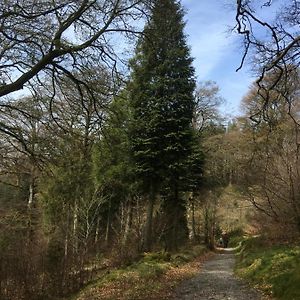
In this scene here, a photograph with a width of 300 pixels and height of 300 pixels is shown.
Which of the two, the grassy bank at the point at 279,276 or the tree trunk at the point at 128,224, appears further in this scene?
the tree trunk at the point at 128,224

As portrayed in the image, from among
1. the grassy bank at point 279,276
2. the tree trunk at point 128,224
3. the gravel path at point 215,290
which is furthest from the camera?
the tree trunk at point 128,224

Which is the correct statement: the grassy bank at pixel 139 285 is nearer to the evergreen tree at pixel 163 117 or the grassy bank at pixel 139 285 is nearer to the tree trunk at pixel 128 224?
the tree trunk at pixel 128 224

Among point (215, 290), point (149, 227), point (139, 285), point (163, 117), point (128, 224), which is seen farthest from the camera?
point (163, 117)

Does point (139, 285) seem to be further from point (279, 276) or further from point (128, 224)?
point (128, 224)

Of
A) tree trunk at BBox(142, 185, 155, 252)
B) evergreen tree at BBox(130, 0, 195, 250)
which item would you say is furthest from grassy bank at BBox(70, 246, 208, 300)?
evergreen tree at BBox(130, 0, 195, 250)

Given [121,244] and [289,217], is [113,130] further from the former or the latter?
[289,217]

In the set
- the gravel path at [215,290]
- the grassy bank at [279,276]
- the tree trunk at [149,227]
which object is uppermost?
the tree trunk at [149,227]

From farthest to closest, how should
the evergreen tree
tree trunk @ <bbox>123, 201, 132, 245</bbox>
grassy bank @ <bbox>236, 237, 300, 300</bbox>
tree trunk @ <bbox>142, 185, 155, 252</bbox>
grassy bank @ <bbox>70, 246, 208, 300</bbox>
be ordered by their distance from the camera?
the evergreen tree, tree trunk @ <bbox>142, 185, 155, 252</bbox>, tree trunk @ <bbox>123, 201, 132, 245</bbox>, grassy bank @ <bbox>70, 246, 208, 300</bbox>, grassy bank @ <bbox>236, 237, 300, 300</bbox>

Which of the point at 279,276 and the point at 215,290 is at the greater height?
the point at 279,276

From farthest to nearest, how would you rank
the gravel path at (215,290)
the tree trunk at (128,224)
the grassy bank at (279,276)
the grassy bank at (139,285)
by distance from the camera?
the tree trunk at (128,224), the grassy bank at (139,285), the gravel path at (215,290), the grassy bank at (279,276)

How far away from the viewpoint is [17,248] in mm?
13977

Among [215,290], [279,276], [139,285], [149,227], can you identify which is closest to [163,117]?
[149,227]

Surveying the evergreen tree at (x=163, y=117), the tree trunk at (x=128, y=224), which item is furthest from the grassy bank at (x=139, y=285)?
the evergreen tree at (x=163, y=117)

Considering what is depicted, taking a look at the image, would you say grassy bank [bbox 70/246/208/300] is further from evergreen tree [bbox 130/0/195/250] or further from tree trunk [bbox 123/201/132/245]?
evergreen tree [bbox 130/0/195/250]
